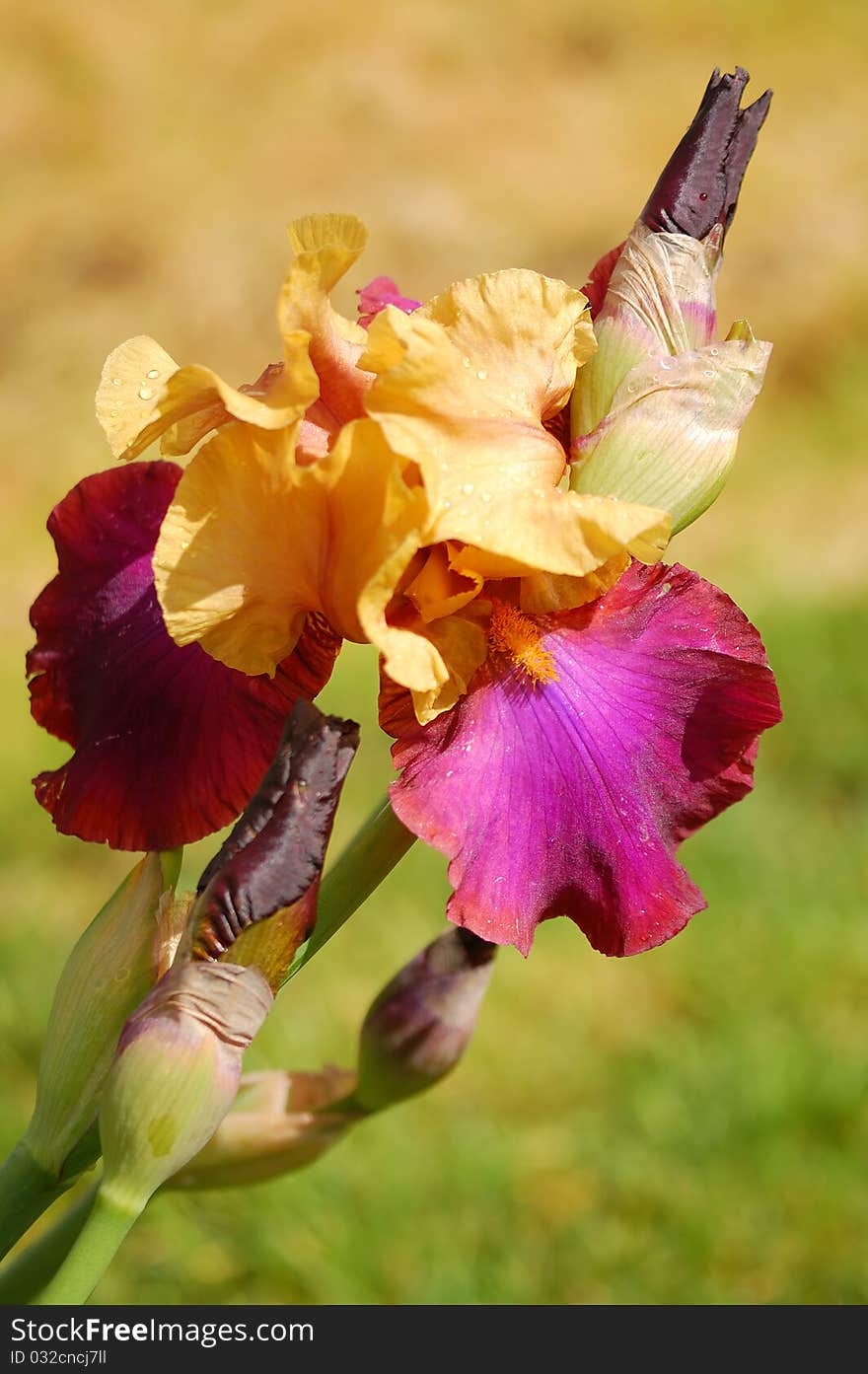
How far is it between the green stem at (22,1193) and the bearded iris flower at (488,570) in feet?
0.48

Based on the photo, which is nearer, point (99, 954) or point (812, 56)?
point (99, 954)

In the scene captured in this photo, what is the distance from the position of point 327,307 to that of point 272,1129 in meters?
0.47

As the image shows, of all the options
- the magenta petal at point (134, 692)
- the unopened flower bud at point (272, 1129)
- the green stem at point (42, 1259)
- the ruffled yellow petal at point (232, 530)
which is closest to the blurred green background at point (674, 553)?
the unopened flower bud at point (272, 1129)

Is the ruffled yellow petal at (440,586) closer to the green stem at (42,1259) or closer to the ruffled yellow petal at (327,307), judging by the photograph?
the ruffled yellow petal at (327,307)

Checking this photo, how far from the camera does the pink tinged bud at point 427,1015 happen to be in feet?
2.62

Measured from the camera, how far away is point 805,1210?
72.9 inches

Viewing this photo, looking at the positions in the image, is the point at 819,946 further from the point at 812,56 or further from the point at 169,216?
the point at 812,56

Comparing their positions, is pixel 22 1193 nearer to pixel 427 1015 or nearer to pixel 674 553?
pixel 427 1015

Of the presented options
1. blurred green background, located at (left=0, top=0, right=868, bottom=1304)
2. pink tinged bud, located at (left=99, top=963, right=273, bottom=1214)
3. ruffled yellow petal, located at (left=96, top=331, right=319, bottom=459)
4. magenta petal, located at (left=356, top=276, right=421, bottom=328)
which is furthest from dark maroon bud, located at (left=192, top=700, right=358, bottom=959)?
blurred green background, located at (left=0, top=0, right=868, bottom=1304)

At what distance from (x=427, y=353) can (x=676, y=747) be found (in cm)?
20

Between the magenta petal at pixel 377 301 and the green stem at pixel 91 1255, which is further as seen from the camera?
the magenta petal at pixel 377 301

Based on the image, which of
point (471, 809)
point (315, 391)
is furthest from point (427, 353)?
point (471, 809)

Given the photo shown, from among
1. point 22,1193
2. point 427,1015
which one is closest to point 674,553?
point 427,1015

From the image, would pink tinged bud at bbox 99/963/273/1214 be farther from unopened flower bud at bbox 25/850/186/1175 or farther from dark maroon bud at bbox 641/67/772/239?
dark maroon bud at bbox 641/67/772/239
